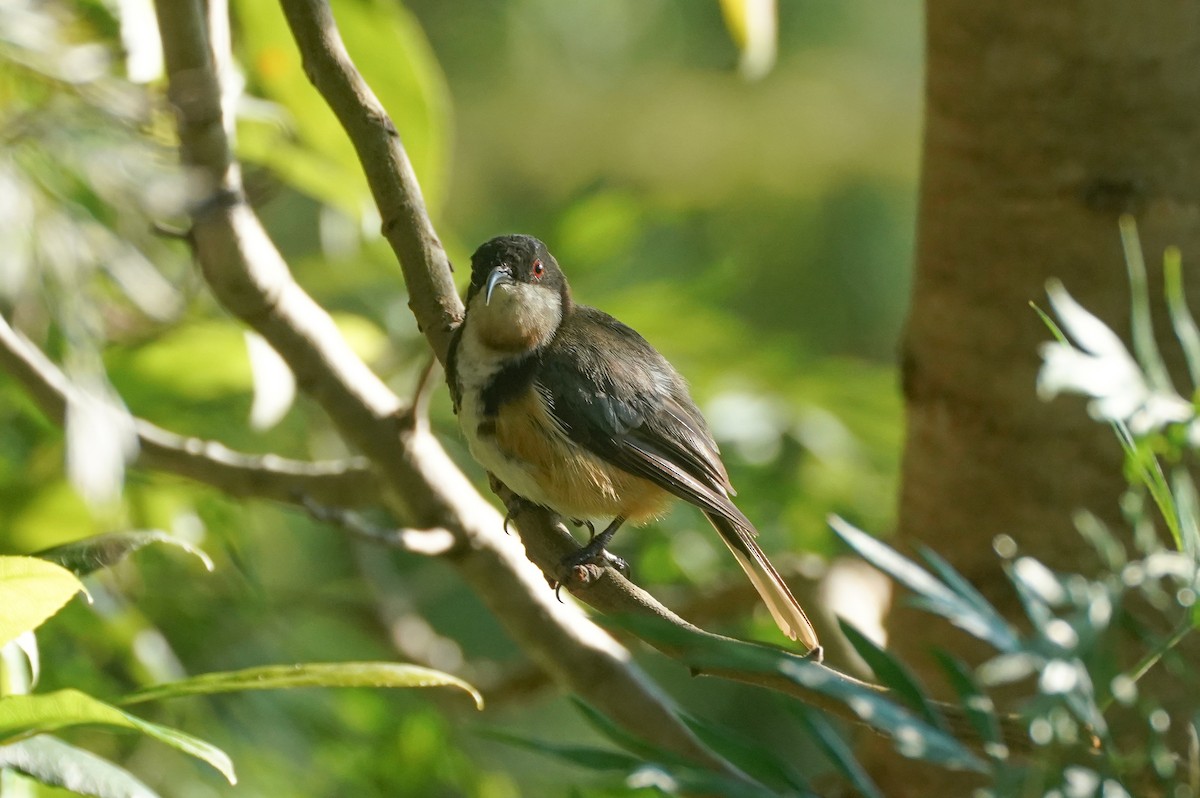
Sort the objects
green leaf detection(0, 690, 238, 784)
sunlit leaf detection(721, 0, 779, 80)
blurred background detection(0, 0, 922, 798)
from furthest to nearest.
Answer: sunlit leaf detection(721, 0, 779, 80)
blurred background detection(0, 0, 922, 798)
green leaf detection(0, 690, 238, 784)

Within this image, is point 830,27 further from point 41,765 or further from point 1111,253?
point 41,765

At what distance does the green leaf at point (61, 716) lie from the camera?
117cm

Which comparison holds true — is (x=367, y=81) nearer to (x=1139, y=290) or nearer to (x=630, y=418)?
(x=630, y=418)

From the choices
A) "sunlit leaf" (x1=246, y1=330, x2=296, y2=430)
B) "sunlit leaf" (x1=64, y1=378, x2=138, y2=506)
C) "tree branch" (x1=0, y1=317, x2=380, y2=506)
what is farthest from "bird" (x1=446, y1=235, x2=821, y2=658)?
"sunlit leaf" (x1=64, y1=378, x2=138, y2=506)

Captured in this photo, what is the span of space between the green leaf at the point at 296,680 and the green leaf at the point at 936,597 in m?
0.46

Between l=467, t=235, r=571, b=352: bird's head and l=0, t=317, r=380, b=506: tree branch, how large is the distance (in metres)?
0.30

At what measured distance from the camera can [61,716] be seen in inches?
46.6

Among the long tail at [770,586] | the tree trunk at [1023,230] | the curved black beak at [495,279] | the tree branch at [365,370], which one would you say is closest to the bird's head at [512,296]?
the curved black beak at [495,279]

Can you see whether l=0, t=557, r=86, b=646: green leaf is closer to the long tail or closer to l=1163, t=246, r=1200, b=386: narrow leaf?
the long tail

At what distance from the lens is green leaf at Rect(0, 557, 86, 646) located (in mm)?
1186

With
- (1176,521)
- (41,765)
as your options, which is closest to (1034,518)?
(1176,521)

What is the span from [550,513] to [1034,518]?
2.86ft

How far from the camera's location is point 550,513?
1861 millimetres

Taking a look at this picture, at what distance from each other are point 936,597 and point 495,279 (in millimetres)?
914
